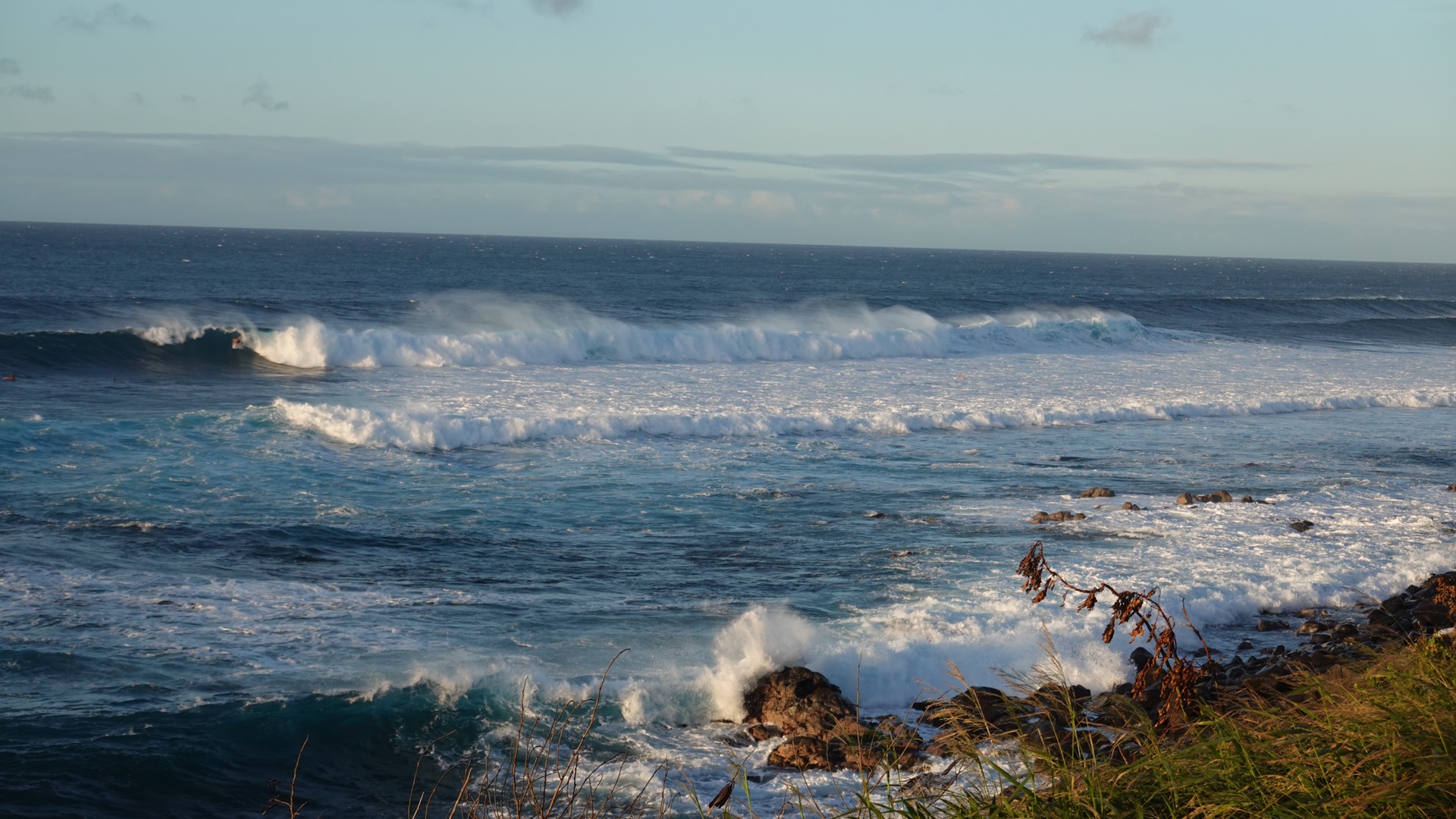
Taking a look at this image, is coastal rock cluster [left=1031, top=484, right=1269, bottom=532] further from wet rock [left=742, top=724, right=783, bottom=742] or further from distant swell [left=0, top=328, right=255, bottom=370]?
distant swell [left=0, top=328, right=255, bottom=370]

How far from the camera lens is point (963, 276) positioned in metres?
102

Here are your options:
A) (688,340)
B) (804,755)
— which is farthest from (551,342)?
(804,755)

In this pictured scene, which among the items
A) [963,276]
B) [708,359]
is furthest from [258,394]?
[963,276]

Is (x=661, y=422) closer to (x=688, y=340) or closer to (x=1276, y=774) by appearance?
(x=688, y=340)

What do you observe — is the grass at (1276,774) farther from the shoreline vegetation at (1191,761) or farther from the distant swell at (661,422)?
the distant swell at (661,422)

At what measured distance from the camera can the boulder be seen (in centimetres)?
734

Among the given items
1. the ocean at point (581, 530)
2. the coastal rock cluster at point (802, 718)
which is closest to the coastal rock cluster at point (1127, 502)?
the ocean at point (581, 530)

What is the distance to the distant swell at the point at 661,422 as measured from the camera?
17812 mm

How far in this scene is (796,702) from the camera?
7.59 meters

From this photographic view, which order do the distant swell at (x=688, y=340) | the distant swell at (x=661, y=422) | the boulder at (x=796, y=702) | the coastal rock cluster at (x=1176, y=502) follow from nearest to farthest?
the boulder at (x=796, y=702), the coastal rock cluster at (x=1176, y=502), the distant swell at (x=661, y=422), the distant swell at (x=688, y=340)

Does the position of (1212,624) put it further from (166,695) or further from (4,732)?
(4,732)

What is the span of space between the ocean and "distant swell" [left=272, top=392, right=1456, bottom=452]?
3.4 inches

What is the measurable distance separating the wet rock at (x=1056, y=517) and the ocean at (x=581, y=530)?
0.29 meters

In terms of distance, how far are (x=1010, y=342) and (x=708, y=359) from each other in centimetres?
1259
